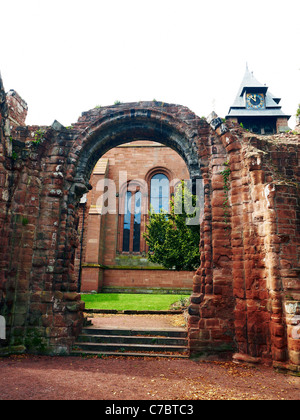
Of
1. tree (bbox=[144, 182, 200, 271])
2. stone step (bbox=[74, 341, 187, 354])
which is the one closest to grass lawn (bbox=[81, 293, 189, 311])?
tree (bbox=[144, 182, 200, 271])

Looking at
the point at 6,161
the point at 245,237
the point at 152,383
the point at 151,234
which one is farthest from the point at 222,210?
the point at 151,234

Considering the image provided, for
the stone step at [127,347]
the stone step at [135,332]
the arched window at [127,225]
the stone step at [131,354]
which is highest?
the arched window at [127,225]

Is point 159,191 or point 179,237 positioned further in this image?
point 159,191

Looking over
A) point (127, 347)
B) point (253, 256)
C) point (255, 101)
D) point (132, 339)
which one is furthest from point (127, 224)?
point (255, 101)

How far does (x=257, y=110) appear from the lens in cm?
2767

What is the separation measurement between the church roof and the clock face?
1.36ft

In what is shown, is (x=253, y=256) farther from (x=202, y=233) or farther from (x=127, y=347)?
(x=127, y=347)

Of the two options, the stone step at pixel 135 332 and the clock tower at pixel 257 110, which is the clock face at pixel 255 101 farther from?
the stone step at pixel 135 332

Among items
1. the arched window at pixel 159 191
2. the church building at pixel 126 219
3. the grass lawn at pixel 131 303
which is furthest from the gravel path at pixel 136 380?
the arched window at pixel 159 191

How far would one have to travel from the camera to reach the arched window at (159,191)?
20766 mm

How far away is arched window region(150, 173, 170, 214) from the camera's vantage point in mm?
20766

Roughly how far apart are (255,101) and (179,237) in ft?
73.6
